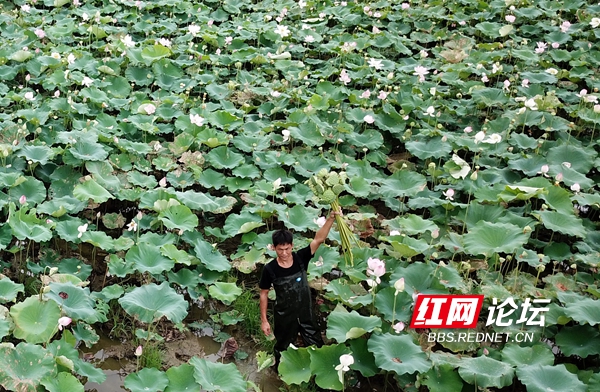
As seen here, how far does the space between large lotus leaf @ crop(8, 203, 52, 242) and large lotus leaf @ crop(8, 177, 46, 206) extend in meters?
0.29

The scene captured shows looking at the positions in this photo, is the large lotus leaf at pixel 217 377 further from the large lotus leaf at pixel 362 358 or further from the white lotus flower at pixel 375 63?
the white lotus flower at pixel 375 63

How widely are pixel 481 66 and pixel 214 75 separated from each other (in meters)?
2.81

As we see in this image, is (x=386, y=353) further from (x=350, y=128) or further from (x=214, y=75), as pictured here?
(x=214, y=75)

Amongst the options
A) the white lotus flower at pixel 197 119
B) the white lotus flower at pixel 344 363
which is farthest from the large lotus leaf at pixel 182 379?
the white lotus flower at pixel 197 119

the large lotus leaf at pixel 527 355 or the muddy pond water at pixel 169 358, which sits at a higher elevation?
the large lotus leaf at pixel 527 355

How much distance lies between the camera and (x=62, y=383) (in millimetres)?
3604

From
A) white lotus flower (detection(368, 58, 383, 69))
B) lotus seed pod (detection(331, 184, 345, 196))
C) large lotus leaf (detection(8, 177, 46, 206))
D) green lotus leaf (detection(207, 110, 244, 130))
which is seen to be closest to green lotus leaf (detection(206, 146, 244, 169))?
green lotus leaf (detection(207, 110, 244, 130))

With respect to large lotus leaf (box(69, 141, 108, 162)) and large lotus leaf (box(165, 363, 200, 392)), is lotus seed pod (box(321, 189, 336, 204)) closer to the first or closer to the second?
large lotus leaf (box(165, 363, 200, 392))

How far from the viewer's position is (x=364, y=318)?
4039 mm

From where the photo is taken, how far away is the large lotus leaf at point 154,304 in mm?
4023

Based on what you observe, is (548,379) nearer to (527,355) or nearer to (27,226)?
(527,355)

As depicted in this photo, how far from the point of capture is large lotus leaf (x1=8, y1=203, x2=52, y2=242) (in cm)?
459

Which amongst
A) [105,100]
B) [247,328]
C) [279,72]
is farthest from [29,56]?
[247,328]

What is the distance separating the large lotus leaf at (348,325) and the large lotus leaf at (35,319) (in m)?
1.55
